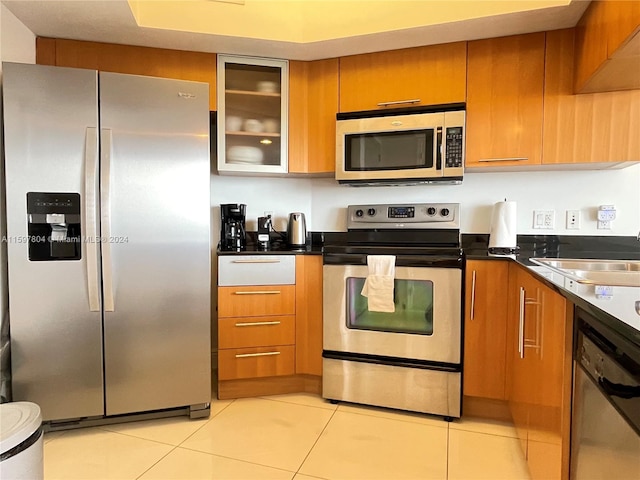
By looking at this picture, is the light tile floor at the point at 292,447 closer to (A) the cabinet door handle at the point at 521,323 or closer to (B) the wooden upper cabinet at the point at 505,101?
(A) the cabinet door handle at the point at 521,323

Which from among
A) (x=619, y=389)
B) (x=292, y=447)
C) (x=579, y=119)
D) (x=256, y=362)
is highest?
(x=579, y=119)

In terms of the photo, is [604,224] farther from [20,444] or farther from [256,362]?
[20,444]

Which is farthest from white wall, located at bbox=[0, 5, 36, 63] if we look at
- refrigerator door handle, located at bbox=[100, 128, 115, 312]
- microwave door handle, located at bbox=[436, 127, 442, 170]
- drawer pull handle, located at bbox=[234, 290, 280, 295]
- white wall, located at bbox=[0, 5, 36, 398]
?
microwave door handle, located at bbox=[436, 127, 442, 170]

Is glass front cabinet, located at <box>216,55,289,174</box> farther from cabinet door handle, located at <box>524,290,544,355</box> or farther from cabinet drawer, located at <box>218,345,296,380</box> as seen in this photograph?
cabinet door handle, located at <box>524,290,544,355</box>

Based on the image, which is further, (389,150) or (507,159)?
Result: (389,150)

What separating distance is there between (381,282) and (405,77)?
1.20m

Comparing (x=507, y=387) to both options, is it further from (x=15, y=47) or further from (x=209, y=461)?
(x=15, y=47)

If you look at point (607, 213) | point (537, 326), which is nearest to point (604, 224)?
point (607, 213)

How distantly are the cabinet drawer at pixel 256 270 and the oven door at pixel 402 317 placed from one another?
23 cm

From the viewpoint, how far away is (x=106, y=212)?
1829mm

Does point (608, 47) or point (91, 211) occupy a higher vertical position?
point (608, 47)

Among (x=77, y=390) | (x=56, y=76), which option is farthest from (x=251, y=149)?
(x=77, y=390)

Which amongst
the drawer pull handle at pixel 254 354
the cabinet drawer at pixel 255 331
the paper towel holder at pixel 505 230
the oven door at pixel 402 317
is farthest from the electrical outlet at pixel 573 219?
the drawer pull handle at pixel 254 354

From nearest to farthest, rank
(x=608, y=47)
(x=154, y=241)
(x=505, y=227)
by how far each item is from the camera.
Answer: (x=608, y=47) → (x=154, y=241) → (x=505, y=227)
